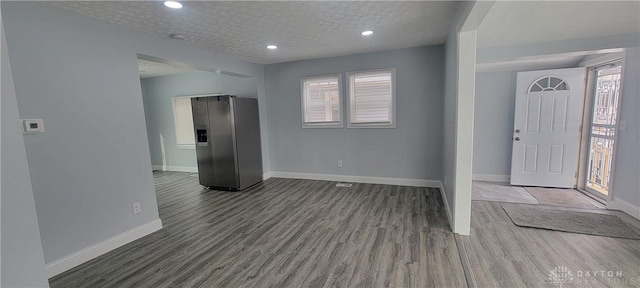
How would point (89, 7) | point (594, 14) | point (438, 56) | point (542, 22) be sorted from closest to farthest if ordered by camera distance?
point (89, 7) < point (594, 14) < point (542, 22) < point (438, 56)

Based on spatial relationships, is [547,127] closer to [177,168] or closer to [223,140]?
[223,140]

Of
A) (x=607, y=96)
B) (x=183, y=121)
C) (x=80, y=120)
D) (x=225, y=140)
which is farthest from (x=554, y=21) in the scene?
(x=183, y=121)

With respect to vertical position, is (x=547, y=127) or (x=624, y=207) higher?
(x=547, y=127)

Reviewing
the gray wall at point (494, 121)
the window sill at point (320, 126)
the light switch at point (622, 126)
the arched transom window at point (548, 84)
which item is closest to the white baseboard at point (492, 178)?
the gray wall at point (494, 121)

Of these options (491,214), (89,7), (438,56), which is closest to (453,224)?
(491,214)

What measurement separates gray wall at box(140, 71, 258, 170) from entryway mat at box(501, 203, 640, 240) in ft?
17.9

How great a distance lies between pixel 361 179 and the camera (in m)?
4.84

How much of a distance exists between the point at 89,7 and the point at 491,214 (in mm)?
4795

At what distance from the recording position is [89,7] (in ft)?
7.59

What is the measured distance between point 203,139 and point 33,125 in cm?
265

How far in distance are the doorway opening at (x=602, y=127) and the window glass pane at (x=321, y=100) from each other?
3941mm

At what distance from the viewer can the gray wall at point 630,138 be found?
2.95m

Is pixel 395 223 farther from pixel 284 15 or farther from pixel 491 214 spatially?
pixel 284 15

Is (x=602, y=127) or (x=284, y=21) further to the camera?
(x=602, y=127)
